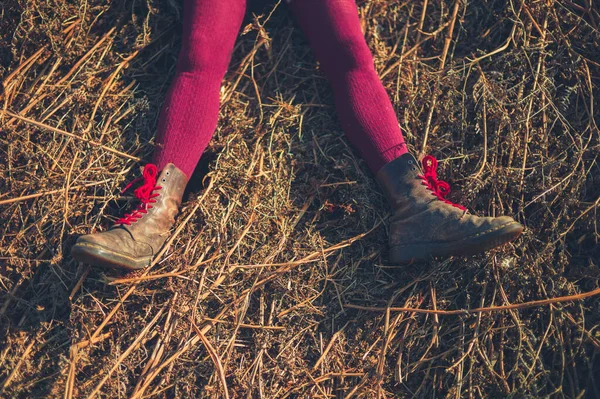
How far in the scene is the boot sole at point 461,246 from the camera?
169cm

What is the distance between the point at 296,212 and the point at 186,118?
0.53 metres

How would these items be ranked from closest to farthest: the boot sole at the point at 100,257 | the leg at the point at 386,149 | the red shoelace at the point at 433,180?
the boot sole at the point at 100,257 < the leg at the point at 386,149 < the red shoelace at the point at 433,180

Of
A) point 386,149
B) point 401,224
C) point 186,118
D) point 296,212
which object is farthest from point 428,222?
point 186,118

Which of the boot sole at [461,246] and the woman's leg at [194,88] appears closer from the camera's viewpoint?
the boot sole at [461,246]

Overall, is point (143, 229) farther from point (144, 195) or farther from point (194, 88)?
point (194, 88)

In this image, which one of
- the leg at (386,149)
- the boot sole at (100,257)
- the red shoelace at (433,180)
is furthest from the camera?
the red shoelace at (433,180)

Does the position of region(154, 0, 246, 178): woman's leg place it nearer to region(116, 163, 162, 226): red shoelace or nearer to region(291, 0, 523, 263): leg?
region(116, 163, 162, 226): red shoelace

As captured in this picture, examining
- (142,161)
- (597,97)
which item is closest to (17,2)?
(142,161)

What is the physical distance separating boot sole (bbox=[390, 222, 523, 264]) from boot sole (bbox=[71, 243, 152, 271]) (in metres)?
0.90

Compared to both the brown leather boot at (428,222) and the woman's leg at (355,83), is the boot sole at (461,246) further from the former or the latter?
the woman's leg at (355,83)

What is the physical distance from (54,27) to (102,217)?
2.62 ft

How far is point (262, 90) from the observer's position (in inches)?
87.3

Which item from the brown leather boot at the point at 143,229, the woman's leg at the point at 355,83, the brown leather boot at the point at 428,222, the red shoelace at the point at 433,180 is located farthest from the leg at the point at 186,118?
the red shoelace at the point at 433,180

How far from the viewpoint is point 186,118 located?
1.95 meters
